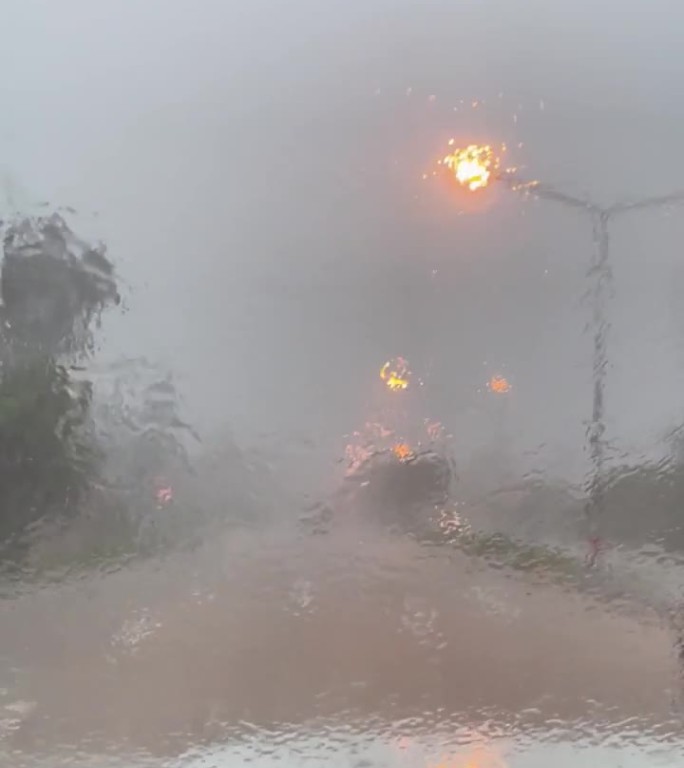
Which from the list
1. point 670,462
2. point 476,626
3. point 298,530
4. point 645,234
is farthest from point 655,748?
point 645,234

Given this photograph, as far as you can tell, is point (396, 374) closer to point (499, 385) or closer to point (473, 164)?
point (499, 385)

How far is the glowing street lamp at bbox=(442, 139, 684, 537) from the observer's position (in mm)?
1157

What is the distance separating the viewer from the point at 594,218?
120 cm

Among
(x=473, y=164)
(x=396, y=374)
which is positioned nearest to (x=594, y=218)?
(x=473, y=164)

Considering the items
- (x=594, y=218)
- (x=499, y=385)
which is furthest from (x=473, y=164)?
(x=499, y=385)

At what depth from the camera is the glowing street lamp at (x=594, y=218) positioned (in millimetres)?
1157

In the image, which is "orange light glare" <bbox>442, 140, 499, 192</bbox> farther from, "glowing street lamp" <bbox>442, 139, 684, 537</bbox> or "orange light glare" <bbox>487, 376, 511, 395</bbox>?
"orange light glare" <bbox>487, 376, 511, 395</bbox>

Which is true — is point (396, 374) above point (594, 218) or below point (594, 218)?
below

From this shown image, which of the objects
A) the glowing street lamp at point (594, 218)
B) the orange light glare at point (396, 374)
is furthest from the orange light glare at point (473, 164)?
the orange light glare at point (396, 374)

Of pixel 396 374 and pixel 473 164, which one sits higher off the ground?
pixel 473 164

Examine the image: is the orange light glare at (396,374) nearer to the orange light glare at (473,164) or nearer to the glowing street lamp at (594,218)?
Result: the glowing street lamp at (594,218)

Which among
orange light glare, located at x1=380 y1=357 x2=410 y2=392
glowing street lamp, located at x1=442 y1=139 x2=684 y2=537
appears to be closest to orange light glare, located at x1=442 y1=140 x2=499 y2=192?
Result: glowing street lamp, located at x1=442 y1=139 x2=684 y2=537

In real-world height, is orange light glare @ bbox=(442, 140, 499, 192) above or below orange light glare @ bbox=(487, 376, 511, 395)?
above

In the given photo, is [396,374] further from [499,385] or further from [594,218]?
[594,218]
